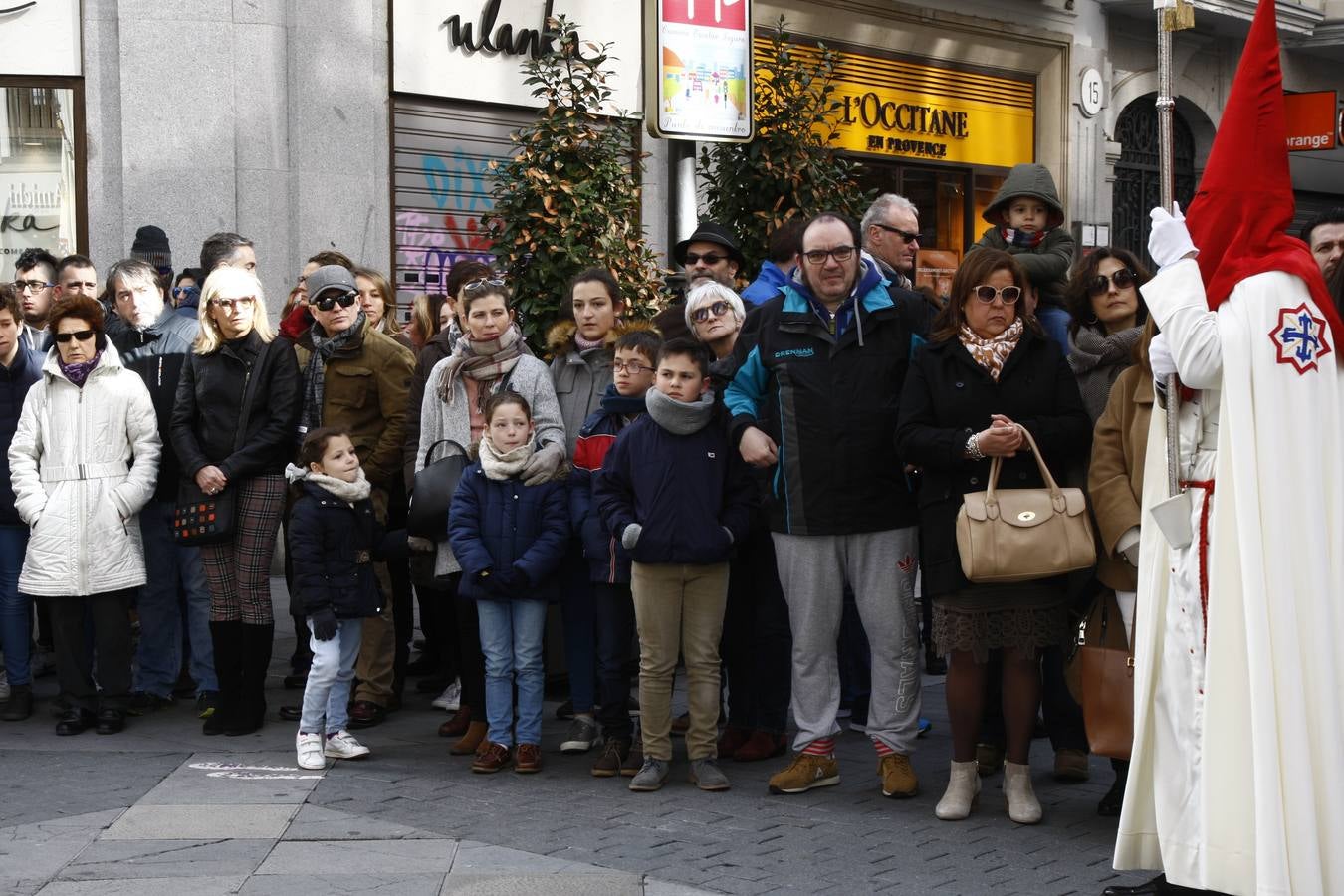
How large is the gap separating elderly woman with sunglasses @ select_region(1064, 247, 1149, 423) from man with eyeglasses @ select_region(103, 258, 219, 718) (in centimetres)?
411

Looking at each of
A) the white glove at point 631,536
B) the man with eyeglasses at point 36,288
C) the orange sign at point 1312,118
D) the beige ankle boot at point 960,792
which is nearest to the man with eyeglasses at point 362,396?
the white glove at point 631,536

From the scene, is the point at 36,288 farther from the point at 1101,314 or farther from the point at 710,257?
the point at 1101,314

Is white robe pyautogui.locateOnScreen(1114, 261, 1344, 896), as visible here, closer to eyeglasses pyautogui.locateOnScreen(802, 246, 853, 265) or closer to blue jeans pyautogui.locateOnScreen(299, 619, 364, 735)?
eyeglasses pyautogui.locateOnScreen(802, 246, 853, 265)

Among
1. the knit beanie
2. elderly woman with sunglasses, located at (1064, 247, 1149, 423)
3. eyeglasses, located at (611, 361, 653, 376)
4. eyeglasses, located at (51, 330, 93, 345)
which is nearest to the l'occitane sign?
the knit beanie

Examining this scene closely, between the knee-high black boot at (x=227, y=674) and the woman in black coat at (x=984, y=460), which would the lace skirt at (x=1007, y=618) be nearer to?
the woman in black coat at (x=984, y=460)

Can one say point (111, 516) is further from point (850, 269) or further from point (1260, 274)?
point (1260, 274)

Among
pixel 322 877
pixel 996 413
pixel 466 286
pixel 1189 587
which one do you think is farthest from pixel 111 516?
pixel 1189 587

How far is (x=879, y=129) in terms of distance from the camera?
18141mm

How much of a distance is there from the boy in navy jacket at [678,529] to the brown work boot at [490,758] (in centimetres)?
64

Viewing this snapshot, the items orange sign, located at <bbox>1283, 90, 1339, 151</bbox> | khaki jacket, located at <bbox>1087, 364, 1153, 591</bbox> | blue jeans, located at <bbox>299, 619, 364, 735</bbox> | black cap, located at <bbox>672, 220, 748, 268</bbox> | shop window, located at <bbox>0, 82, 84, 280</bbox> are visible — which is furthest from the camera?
orange sign, located at <bbox>1283, 90, 1339, 151</bbox>

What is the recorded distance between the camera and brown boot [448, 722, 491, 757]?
735cm

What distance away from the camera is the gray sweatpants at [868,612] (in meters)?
6.42

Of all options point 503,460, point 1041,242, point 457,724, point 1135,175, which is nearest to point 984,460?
point 1041,242

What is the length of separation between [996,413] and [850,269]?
82 cm
